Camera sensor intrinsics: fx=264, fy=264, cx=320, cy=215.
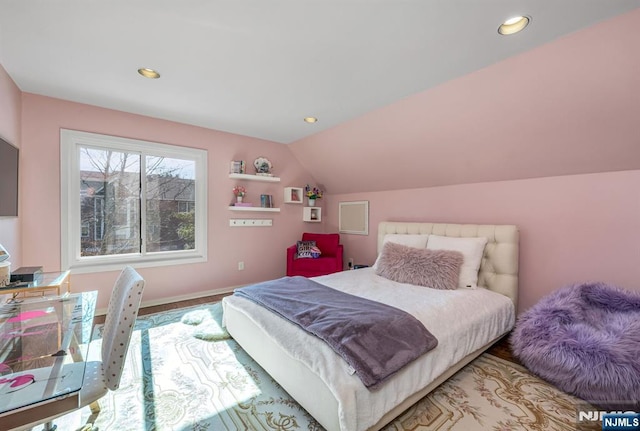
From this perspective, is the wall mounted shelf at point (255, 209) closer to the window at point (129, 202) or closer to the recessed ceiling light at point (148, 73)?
the window at point (129, 202)

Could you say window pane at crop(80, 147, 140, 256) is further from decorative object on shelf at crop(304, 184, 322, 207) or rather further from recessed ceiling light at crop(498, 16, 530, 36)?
recessed ceiling light at crop(498, 16, 530, 36)

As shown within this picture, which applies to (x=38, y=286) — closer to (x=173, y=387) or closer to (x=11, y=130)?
(x=173, y=387)

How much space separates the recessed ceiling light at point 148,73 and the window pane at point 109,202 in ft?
4.39

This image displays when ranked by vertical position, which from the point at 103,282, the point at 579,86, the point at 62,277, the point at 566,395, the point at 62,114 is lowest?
the point at 566,395

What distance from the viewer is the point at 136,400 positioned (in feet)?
5.41

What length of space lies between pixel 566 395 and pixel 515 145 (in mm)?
2004

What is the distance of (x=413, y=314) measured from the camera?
179cm

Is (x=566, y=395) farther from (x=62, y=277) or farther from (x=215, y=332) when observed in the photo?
(x=62, y=277)

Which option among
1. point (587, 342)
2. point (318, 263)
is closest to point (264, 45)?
point (318, 263)

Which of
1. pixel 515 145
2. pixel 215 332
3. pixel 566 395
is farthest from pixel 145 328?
pixel 515 145

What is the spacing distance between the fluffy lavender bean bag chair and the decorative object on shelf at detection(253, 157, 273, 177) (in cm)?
350

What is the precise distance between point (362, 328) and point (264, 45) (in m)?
1.96

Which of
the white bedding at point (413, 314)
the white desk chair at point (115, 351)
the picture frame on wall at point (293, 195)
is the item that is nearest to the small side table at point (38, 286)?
the white desk chair at point (115, 351)

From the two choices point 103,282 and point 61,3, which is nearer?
point 61,3
